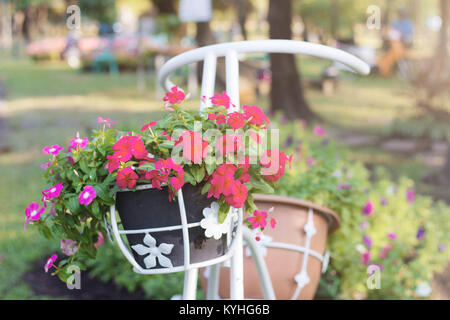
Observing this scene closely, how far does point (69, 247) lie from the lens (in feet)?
5.97

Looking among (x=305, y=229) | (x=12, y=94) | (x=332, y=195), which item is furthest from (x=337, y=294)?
(x=12, y=94)

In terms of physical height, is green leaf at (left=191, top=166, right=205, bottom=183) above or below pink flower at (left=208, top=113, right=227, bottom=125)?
below

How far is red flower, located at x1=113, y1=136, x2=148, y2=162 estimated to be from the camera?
5.08 ft

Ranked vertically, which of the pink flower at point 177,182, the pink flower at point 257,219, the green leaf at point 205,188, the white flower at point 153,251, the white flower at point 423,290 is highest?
the pink flower at point 177,182

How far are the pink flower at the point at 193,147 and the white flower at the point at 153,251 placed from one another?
0.28m

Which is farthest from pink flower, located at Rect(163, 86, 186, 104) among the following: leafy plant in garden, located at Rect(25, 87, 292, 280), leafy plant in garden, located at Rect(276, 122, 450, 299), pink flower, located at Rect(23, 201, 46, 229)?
leafy plant in garden, located at Rect(276, 122, 450, 299)

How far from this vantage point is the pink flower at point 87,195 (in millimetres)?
1556

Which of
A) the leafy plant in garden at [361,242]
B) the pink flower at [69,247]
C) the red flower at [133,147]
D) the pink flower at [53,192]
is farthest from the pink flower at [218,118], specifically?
the leafy plant in garden at [361,242]

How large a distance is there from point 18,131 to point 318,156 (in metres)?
6.42

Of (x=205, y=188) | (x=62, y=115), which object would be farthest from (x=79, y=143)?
(x=62, y=115)

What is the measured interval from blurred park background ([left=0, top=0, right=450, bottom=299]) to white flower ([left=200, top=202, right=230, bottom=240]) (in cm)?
46

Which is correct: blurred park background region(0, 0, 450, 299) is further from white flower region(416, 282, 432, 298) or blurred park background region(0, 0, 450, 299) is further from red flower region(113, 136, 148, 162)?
red flower region(113, 136, 148, 162)

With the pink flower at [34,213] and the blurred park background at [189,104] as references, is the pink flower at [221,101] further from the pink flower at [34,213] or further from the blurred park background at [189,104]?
the pink flower at [34,213]

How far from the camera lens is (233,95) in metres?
1.80
